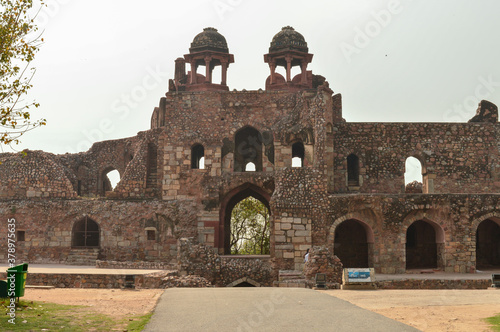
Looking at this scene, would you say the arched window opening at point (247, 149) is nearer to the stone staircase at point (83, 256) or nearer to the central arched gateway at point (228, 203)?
the central arched gateway at point (228, 203)

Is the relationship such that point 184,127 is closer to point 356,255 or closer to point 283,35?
point 283,35

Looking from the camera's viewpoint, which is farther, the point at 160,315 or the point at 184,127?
the point at 184,127

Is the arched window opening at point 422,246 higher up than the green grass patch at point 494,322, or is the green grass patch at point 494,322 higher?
the arched window opening at point 422,246

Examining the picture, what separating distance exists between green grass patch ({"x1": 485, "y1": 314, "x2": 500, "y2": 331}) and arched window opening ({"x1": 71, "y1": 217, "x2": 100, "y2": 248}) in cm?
1913

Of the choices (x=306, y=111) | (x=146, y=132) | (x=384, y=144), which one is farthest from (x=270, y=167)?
(x=146, y=132)

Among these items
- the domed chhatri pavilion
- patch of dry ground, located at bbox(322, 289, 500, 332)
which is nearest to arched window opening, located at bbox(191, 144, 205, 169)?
the domed chhatri pavilion

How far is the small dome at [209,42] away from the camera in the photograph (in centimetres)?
2761

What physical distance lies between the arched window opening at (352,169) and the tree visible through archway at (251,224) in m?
11.7

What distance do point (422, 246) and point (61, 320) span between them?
19.1 meters

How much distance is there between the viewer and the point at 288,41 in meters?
27.8

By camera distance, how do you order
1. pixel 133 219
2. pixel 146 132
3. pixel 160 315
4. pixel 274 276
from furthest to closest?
pixel 146 132 < pixel 133 219 < pixel 274 276 < pixel 160 315

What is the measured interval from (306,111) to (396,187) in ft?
18.8

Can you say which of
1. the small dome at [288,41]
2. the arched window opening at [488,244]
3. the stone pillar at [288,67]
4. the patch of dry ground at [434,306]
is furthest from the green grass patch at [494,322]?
the small dome at [288,41]

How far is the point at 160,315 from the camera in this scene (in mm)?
10680
